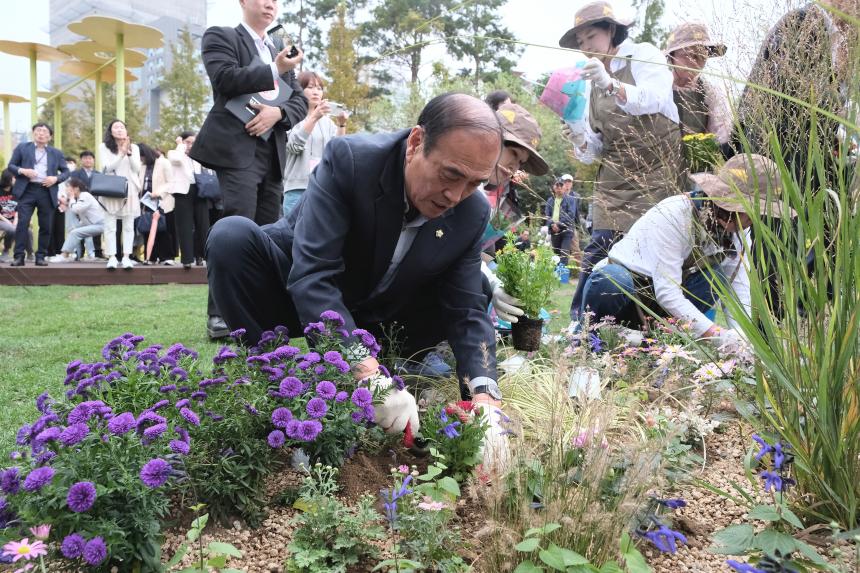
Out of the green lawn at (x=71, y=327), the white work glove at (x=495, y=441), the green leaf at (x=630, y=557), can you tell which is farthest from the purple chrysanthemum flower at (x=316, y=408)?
the green lawn at (x=71, y=327)

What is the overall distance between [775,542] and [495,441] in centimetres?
73

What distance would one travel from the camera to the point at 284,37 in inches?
177

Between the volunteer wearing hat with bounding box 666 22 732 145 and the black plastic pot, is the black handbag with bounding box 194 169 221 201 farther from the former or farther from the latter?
the black plastic pot

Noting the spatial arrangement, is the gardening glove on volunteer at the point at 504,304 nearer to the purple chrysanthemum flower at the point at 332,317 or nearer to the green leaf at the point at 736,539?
the purple chrysanthemum flower at the point at 332,317

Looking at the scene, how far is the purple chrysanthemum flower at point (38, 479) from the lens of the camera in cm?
124

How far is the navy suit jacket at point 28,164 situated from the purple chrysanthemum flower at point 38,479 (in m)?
9.32

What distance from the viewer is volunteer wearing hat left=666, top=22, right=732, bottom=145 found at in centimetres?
210

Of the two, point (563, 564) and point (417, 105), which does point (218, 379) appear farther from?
point (417, 105)

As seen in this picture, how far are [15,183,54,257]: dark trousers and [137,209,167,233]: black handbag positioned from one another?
208 centimetres

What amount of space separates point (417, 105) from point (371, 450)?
21.3 m

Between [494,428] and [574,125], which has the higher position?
[574,125]

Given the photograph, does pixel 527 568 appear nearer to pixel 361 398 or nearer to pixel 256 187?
pixel 361 398

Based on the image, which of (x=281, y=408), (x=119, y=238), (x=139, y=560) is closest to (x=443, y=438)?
(x=281, y=408)

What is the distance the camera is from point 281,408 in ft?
5.33
